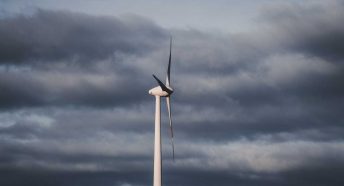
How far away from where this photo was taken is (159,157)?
542 feet

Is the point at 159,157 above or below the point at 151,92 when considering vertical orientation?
below

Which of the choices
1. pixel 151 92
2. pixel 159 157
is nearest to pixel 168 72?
pixel 151 92

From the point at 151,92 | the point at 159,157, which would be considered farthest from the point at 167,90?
the point at 159,157

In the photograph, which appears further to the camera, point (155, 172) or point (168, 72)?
point (168, 72)

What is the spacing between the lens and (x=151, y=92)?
16962 cm

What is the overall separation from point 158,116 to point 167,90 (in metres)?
6.18

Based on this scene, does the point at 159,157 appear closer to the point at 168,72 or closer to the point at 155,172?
the point at 155,172

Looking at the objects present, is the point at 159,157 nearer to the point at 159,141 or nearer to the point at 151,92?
the point at 159,141

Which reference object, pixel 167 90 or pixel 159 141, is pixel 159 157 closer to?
pixel 159 141

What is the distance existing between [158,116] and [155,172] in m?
12.5

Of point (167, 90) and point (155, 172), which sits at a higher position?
point (167, 90)

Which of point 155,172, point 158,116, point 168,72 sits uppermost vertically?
point 168,72

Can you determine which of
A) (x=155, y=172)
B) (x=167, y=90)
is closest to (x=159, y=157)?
(x=155, y=172)

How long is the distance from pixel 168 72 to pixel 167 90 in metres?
8.84
